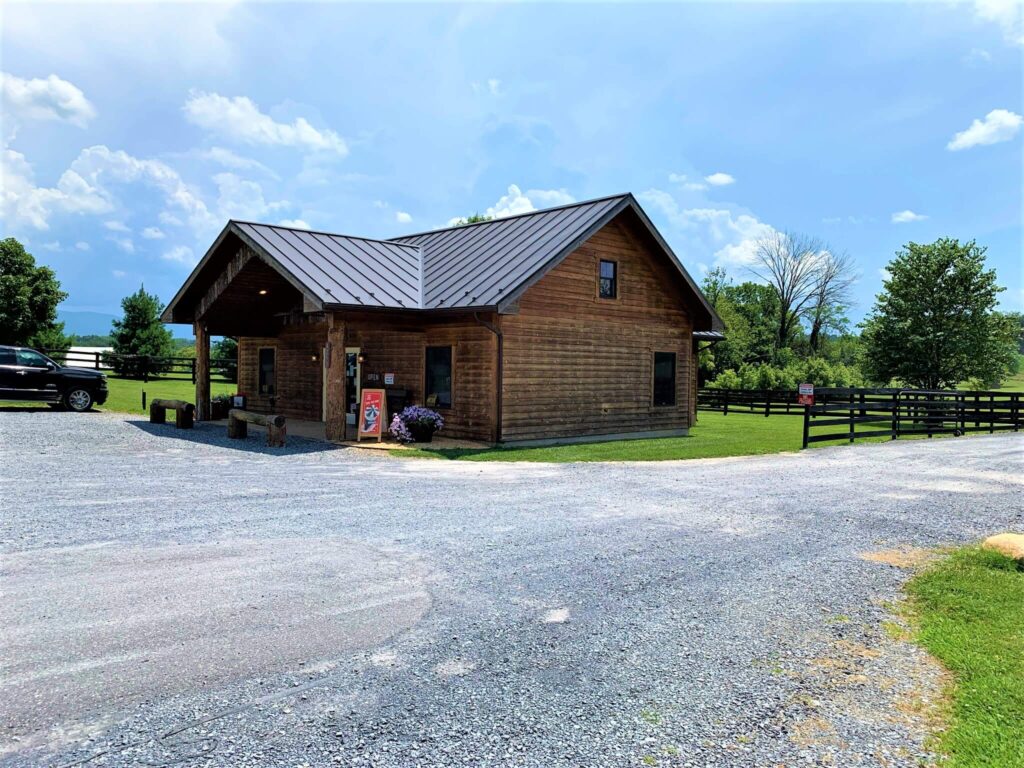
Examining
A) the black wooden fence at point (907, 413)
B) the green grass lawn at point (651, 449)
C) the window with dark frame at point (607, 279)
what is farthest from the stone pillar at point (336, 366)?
the black wooden fence at point (907, 413)

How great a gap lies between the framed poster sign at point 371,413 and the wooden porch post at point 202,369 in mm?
6728

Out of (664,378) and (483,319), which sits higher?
(483,319)

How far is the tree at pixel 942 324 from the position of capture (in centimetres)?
3834

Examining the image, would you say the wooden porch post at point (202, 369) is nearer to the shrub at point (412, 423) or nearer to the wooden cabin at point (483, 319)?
the wooden cabin at point (483, 319)

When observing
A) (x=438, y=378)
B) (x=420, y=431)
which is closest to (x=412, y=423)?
(x=420, y=431)

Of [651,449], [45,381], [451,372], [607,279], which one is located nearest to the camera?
[651,449]

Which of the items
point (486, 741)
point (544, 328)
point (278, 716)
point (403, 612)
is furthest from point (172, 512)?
point (544, 328)

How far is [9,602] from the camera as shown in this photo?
5.19 meters

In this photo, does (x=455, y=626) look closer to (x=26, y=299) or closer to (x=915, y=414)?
(x=915, y=414)

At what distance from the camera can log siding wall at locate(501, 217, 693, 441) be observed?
16.9 meters

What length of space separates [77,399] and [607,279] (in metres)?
15.1

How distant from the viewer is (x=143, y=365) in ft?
121

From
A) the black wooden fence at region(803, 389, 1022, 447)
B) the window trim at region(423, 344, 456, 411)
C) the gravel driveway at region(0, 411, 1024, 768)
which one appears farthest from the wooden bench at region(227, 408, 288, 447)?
the black wooden fence at region(803, 389, 1022, 447)

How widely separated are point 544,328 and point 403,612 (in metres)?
12.5
